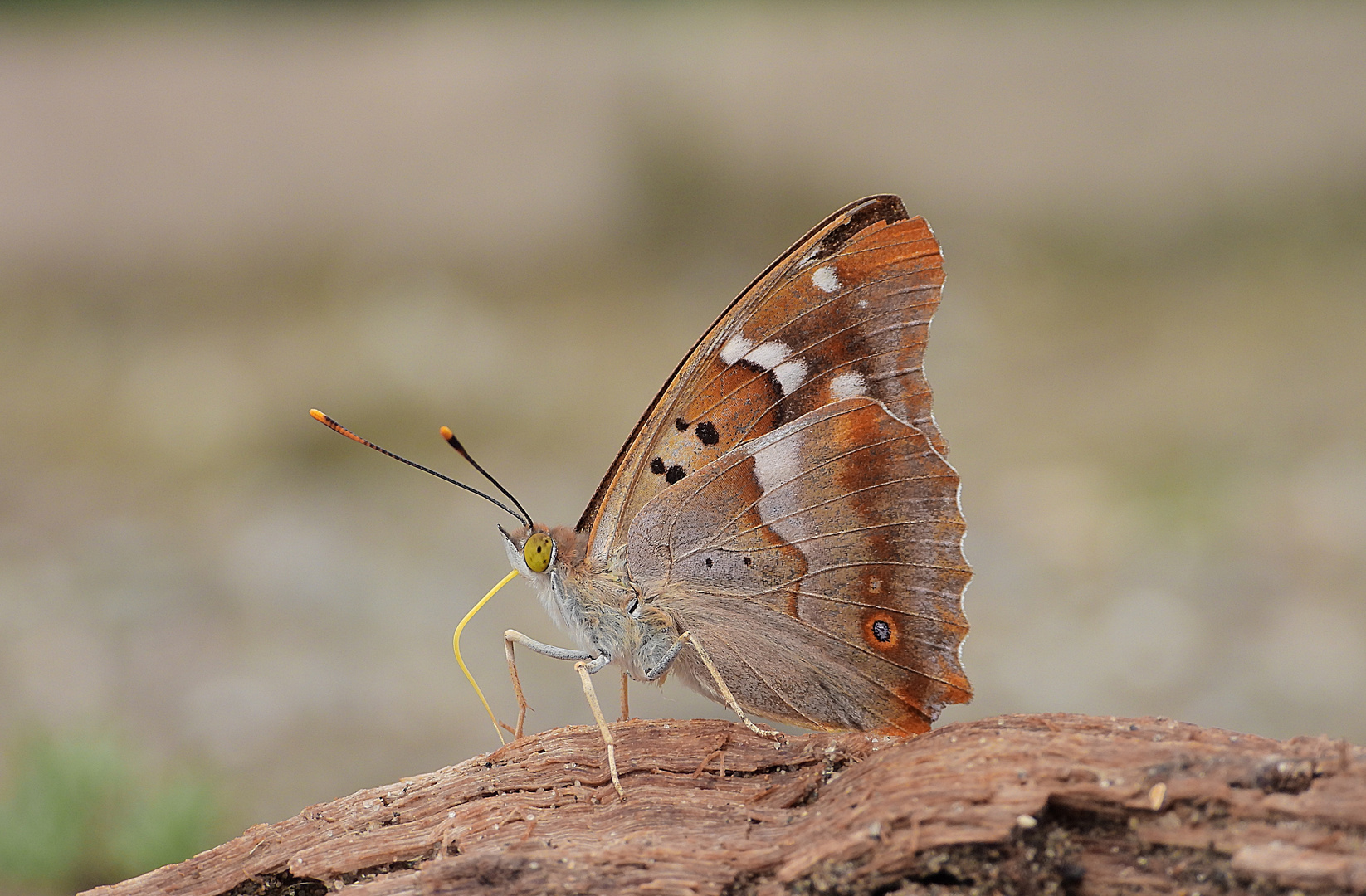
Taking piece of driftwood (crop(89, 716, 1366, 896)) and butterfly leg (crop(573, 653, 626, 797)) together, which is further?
butterfly leg (crop(573, 653, 626, 797))

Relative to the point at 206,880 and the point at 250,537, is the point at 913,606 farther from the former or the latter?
the point at 250,537

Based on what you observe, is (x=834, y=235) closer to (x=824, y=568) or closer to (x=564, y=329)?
(x=824, y=568)

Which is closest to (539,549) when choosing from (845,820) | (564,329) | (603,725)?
(603,725)

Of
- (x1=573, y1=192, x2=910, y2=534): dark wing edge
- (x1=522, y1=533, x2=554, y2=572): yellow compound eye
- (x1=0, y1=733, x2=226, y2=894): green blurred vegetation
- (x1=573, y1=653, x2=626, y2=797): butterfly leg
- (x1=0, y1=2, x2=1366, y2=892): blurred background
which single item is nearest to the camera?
(x1=573, y1=653, x2=626, y2=797): butterfly leg

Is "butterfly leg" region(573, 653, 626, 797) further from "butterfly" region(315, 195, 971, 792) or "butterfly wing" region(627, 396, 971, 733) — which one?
"butterfly wing" region(627, 396, 971, 733)

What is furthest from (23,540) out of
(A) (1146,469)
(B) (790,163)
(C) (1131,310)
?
(C) (1131,310)

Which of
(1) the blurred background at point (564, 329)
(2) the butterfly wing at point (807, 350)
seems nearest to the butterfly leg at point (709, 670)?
(2) the butterfly wing at point (807, 350)

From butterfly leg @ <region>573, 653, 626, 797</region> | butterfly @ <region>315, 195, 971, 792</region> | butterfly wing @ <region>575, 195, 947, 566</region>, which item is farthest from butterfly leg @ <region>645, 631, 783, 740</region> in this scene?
butterfly wing @ <region>575, 195, 947, 566</region>

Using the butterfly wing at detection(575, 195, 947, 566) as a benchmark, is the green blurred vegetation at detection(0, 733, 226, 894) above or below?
below
